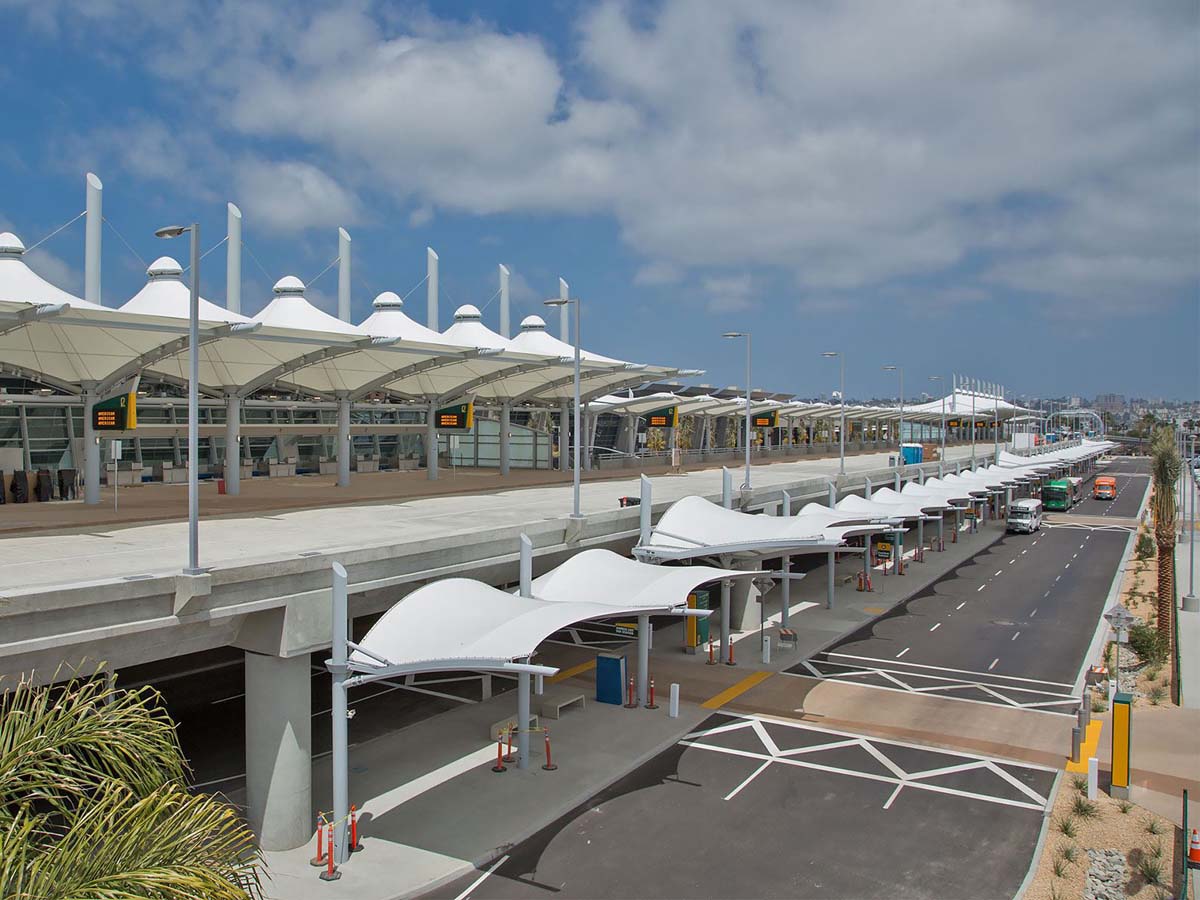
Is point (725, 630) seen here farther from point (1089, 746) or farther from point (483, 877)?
point (483, 877)

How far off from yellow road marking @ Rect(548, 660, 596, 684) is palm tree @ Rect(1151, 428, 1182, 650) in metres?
18.4

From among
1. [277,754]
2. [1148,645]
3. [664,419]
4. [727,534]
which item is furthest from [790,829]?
[664,419]

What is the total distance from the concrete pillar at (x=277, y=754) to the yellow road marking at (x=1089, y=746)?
15.7m

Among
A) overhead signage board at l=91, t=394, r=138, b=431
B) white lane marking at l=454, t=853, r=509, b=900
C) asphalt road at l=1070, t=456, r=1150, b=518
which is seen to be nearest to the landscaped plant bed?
white lane marking at l=454, t=853, r=509, b=900

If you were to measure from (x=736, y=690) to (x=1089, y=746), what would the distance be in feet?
28.7

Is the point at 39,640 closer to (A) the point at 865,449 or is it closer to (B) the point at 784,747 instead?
(B) the point at 784,747

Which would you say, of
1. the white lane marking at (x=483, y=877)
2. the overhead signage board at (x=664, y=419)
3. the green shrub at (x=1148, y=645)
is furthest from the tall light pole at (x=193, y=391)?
the overhead signage board at (x=664, y=419)

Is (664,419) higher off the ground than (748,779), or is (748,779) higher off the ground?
(664,419)

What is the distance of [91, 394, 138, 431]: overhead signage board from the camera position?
26.6 m

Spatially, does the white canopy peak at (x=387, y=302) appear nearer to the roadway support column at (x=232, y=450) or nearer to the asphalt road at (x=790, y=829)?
the roadway support column at (x=232, y=450)

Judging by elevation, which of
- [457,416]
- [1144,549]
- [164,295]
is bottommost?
[1144,549]

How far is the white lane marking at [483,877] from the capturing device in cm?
1466

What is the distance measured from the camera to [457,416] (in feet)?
143

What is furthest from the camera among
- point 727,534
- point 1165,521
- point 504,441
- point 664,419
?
point 664,419
